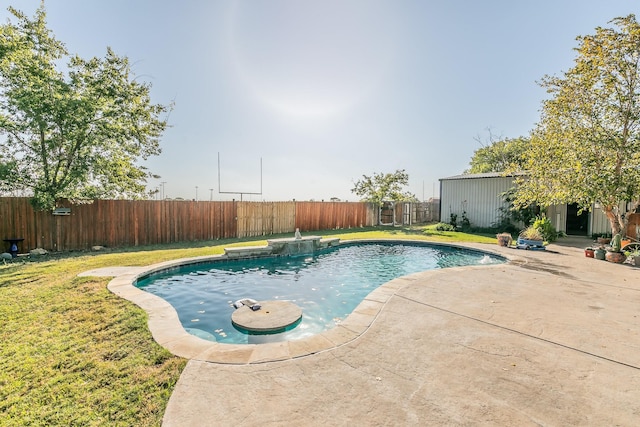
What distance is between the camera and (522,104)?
15.7 meters

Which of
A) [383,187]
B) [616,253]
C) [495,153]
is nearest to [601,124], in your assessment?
[616,253]

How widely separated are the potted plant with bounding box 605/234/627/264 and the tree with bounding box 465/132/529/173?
21.8m

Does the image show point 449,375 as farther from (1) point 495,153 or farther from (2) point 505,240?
(1) point 495,153

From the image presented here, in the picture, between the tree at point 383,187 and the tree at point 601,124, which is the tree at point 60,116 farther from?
the tree at point 601,124

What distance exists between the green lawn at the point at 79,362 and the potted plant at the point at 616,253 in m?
10.4

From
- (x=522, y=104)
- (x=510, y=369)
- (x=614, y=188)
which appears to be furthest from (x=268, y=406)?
(x=522, y=104)

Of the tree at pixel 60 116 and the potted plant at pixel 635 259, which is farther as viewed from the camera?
the tree at pixel 60 116

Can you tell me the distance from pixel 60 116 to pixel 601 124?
16.1 metres

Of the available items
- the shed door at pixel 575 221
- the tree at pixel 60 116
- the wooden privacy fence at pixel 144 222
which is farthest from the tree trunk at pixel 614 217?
the tree at pixel 60 116

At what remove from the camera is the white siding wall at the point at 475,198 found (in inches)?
591

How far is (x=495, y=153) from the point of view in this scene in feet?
98.2

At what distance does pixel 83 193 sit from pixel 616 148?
53.1ft

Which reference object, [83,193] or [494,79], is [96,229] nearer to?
[83,193]

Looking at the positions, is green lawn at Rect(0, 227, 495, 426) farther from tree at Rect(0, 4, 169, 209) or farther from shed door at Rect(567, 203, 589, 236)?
shed door at Rect(567, 203, 589, 236)
